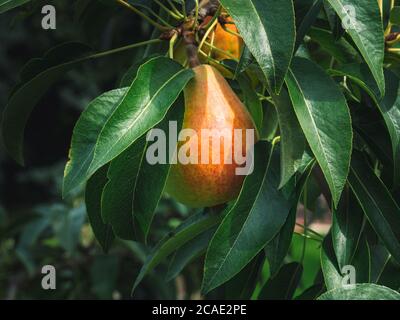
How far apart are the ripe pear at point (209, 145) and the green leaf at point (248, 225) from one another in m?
0.04

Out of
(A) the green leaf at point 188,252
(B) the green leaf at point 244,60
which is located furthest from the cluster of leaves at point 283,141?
(A) the green leaf at point 188,252

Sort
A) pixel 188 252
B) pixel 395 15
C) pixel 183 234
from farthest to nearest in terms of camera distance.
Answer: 1. pixel 188 252
2. pixel 183 234
3. pixel 395 15

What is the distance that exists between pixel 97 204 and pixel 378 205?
400 millimetres

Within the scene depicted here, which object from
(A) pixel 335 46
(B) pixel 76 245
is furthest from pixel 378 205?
(B) pixel 76 245

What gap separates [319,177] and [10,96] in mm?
514

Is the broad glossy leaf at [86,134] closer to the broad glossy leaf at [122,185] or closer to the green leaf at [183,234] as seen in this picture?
the broad glossy leaf at [122,185]

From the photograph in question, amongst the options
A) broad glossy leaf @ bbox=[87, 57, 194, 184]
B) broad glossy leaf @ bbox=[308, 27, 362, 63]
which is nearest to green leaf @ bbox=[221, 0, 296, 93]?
broad glossy leaf @ bbox=[87, 57, 194, 184]

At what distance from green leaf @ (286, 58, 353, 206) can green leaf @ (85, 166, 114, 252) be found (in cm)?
30

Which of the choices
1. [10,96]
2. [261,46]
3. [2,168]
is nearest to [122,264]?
[10,96]

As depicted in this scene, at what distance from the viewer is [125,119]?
38.1 inches

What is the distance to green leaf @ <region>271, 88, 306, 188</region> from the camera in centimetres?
101

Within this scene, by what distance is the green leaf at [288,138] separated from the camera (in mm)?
1011

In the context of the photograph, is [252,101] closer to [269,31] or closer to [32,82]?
[269,31]
